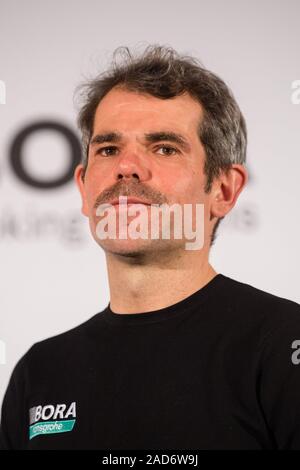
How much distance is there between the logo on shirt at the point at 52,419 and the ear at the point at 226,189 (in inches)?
21.3

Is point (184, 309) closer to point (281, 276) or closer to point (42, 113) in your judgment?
→ point (281, 276)

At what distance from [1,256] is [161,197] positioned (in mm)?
713

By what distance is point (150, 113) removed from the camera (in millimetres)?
1439

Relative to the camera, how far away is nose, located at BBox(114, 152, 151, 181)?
138cm

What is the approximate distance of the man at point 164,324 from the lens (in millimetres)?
1240

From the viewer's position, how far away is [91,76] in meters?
1.84

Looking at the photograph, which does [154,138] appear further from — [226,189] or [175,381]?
[175,381]

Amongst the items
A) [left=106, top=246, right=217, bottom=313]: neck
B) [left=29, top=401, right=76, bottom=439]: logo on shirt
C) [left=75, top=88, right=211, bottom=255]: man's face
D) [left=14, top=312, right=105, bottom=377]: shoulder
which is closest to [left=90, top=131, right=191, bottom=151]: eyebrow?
[left=75, top=88, right=211, bottom=255]: man's face

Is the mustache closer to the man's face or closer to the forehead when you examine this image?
the man's face

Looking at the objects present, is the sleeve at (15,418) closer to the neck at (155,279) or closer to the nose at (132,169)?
the neck at (155,279)

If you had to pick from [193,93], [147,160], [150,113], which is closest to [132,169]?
[147,160]

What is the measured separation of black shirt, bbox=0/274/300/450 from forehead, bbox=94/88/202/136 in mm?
357

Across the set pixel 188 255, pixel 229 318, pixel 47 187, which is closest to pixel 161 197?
pixel 188 255

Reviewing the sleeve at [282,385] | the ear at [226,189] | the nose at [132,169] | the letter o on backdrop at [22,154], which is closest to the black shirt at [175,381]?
the sleeve at [282,385]
